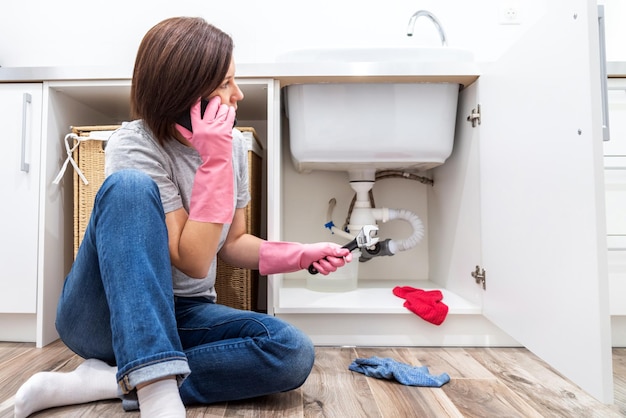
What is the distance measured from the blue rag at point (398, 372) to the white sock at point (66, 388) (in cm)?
49

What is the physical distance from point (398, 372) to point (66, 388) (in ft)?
2.04

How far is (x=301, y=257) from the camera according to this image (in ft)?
2.74

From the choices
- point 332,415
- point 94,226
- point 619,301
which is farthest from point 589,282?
point 94,226

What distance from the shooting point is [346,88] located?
1.14m

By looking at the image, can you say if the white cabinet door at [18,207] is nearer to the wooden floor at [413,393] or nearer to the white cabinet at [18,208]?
the white cabinet at [18,208]

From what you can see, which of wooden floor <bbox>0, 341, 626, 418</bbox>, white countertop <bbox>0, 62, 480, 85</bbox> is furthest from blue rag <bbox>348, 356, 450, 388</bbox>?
white countertop <bbox>0, 62, 480, 85</bbox>

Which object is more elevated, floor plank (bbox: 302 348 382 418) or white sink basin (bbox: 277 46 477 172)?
white sink basin (bbox: 277 46 477 172)

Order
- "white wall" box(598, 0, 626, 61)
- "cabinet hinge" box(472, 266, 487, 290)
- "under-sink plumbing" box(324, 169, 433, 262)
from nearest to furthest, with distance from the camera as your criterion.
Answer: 1. "cabinet hinge" box(472, 266, 487, 290)
2. "under-sink plumbing" box(324, 169, 433, 262)
3. "white wall" box(598, 0, 626, 61)

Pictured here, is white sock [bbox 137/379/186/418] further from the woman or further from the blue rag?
the blue rag

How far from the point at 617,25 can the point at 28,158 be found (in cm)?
198

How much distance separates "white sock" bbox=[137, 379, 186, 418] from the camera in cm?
56

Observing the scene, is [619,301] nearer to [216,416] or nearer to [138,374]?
[216,416]

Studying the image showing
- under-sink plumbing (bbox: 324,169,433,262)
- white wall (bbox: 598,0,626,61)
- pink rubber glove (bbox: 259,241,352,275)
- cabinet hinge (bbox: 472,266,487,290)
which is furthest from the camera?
white wall (bbox: 598,0,626,61)

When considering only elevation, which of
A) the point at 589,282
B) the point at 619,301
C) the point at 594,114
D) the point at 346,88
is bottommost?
the point at 619,301
